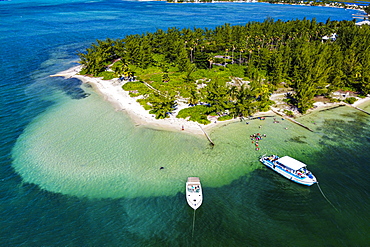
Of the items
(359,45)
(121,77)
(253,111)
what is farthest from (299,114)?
(121,77)

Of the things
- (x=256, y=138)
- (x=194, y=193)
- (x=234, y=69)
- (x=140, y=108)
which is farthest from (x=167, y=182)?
(x=234, y=69)

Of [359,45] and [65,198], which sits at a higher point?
[359,45]

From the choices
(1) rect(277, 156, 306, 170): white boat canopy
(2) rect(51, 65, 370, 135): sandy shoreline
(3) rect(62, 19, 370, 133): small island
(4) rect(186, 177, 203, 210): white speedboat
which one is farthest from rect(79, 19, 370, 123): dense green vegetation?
(4) rect(186, 177, 203, 210): white speedboat

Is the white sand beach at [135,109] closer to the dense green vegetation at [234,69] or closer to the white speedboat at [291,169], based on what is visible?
the dense green vegetation at [234,69]

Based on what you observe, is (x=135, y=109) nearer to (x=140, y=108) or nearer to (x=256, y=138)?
(x=140, y=108)

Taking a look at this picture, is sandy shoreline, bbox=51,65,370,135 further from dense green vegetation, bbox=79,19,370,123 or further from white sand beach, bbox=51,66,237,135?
dense green vegetation, bbox=79,19,370,123

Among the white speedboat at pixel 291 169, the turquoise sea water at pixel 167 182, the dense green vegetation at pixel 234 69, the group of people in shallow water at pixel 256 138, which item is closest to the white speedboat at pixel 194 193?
the turquoise sea water at pixel 167 182

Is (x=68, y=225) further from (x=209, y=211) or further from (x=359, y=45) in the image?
(x=359, y=45)
